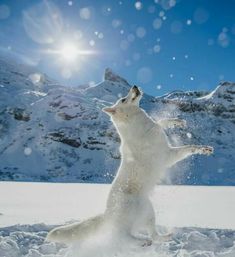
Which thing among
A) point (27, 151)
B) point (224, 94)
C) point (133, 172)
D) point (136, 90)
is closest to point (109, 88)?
point (224, 94)

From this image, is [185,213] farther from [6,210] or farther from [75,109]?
[75,109]

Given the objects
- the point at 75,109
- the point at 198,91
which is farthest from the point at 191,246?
the point at 198,91

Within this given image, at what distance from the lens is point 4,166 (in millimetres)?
62969

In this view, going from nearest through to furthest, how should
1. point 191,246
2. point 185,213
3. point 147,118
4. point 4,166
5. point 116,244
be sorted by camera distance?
1. point 116,244
2. point 147,118
3. point 191,246
4. point 185,213
5. point 4,166

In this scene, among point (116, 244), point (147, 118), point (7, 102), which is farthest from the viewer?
point (7, 102)

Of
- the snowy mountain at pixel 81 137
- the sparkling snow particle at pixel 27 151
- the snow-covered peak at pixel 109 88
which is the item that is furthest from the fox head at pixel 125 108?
the snow-covered peak at pixel 109 88

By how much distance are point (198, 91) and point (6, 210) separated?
112497 millimetres

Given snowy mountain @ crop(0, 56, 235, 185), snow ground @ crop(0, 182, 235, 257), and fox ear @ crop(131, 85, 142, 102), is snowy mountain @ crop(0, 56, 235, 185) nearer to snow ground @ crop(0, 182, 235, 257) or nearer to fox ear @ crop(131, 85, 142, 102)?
snow ground @ crop(0, 182, 235, 257)

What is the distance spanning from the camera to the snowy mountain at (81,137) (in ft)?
206

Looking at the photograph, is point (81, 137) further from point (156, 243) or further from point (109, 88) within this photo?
point (156, 243)

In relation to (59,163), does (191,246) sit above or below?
below

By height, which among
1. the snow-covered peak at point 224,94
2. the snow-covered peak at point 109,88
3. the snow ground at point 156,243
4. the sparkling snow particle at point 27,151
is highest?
the snow-covered peak at point 109,88

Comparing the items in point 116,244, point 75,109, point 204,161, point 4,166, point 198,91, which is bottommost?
point 116,244

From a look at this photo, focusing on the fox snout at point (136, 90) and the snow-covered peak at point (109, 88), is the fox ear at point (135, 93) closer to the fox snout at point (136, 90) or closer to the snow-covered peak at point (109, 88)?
the fox snout at point (136, 90)
